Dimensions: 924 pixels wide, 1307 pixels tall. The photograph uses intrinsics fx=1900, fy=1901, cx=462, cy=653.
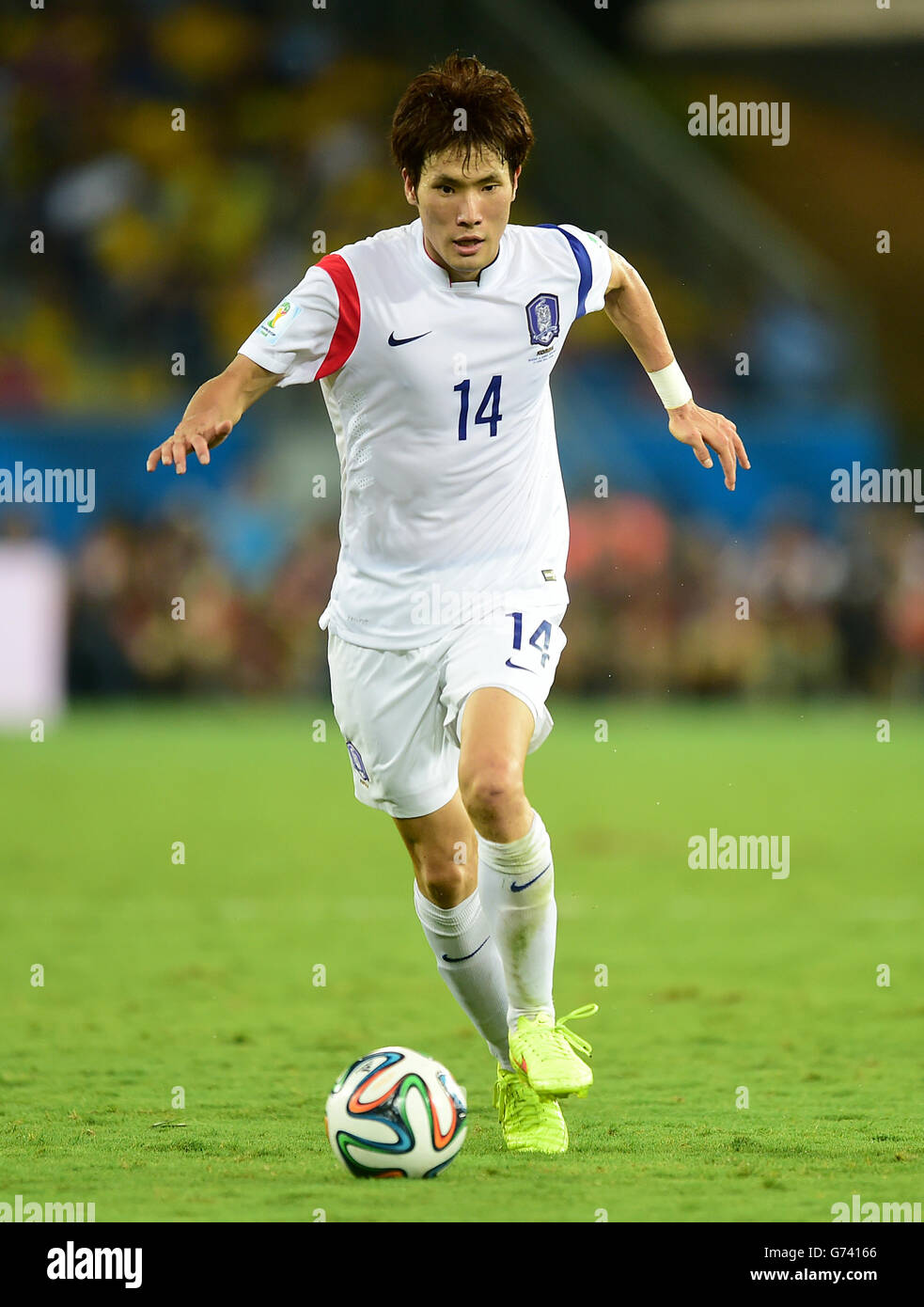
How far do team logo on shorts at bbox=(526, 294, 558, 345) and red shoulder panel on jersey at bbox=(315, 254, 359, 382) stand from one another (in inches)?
19.1

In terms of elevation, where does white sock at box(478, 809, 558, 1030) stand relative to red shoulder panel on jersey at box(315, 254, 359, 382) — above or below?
below

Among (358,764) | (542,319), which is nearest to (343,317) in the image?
(542,319)

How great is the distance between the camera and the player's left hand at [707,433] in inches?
209

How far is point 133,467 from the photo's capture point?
2034 cm

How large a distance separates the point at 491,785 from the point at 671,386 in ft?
5.18

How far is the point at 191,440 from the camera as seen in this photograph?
14.3 feet

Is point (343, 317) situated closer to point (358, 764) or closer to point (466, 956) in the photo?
point (358, 764)

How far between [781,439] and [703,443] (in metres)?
15.6

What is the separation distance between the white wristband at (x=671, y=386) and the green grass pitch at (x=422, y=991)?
197 centimetres

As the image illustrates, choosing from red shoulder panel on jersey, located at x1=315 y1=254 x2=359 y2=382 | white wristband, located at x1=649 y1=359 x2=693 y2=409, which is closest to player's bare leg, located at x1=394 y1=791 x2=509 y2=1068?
red shoulder panel on jersey, located at x1=315 y1=254 x2=359 y2=382

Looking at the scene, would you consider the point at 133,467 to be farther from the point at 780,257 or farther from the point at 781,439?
the point at 780,257

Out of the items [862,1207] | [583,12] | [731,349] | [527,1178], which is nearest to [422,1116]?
[527,1178]

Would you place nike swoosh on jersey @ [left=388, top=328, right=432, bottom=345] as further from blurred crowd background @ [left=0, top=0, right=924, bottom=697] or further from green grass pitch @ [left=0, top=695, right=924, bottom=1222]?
blurred crowd background @ [left=0, top=0, right=924, bottom=697]

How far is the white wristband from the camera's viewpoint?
5484 mm
